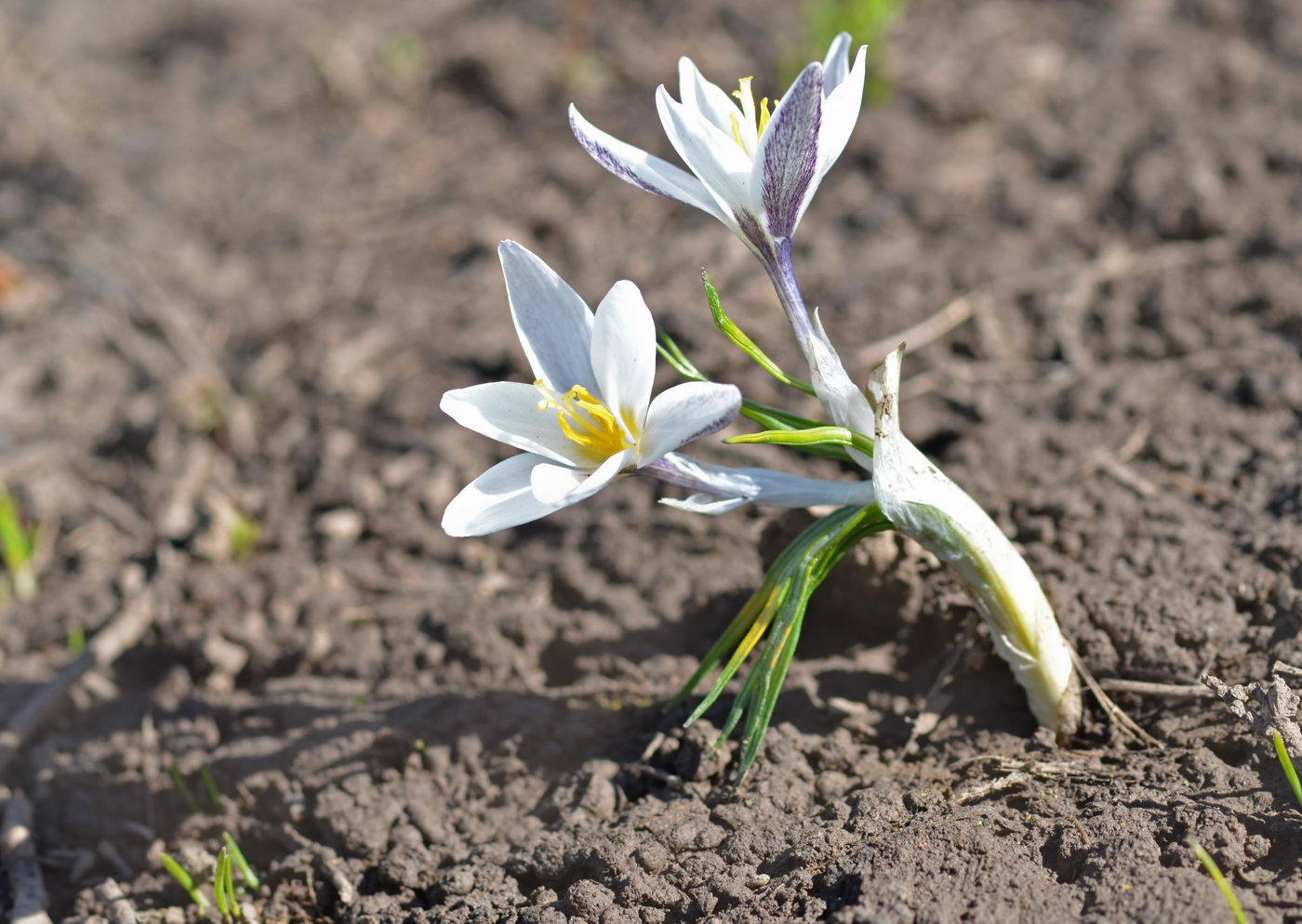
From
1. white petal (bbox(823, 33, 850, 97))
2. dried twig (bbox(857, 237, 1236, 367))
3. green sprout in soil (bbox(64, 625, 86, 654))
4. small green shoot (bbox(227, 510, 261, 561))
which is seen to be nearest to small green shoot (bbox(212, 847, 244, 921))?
green sprout in soil (bbox(64, 625, 86, 654))

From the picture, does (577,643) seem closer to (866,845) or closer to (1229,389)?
(866,845)

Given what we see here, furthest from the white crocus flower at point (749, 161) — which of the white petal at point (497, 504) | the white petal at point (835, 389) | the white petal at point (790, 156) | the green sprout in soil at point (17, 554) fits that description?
the green sprout in soil at point (17, 554)

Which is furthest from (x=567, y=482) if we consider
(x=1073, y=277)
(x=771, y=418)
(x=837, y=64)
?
(x=1073, y=277)

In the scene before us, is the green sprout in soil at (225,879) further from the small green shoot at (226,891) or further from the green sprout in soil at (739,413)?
the green sprout in soil at (739,413)

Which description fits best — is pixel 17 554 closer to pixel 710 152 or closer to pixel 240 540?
pixel 240 540

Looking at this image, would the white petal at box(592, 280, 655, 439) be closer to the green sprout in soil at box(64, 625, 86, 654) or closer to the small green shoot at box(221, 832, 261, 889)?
the small green shoot at box(221, 832, 261, 889)
